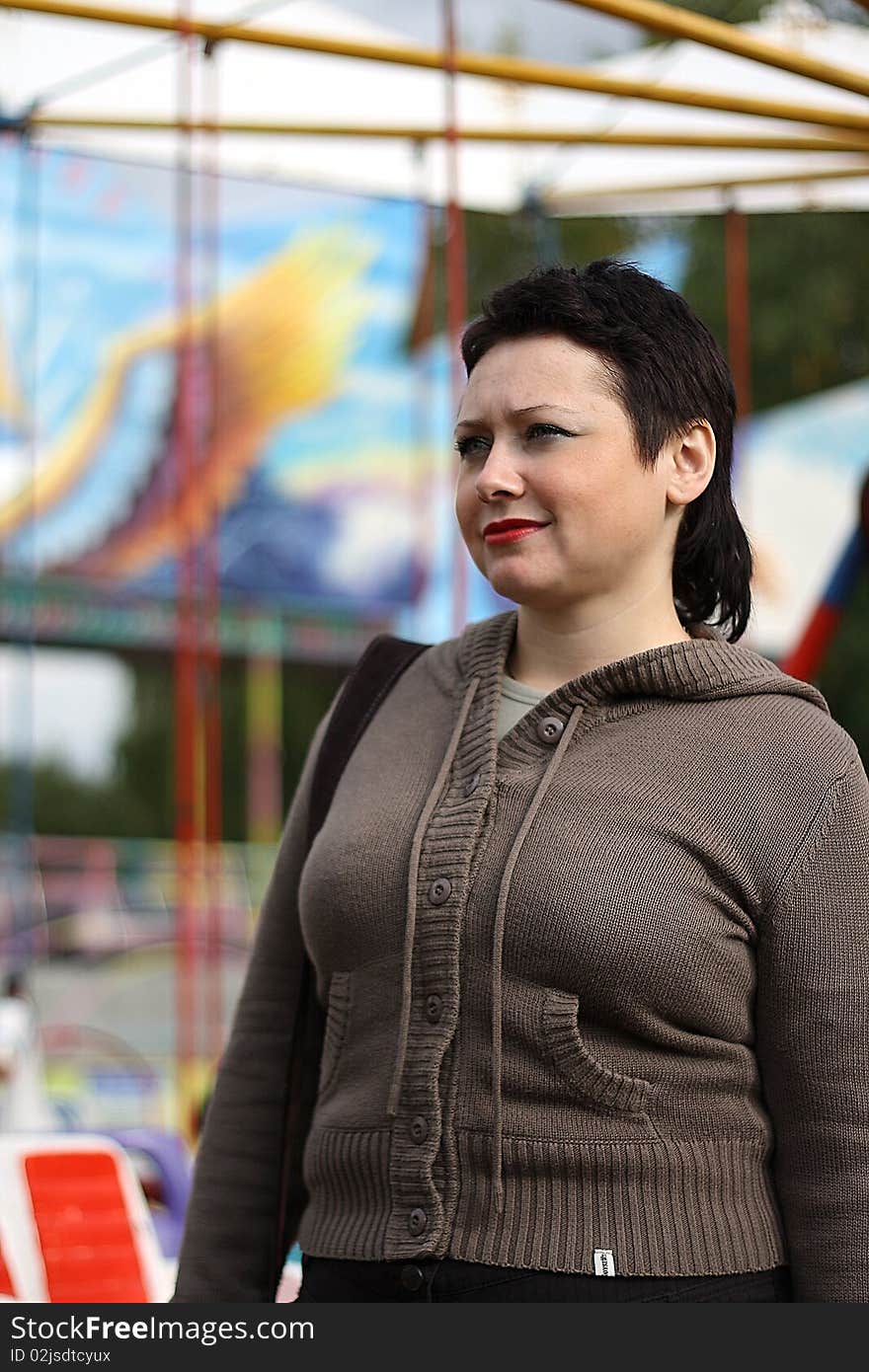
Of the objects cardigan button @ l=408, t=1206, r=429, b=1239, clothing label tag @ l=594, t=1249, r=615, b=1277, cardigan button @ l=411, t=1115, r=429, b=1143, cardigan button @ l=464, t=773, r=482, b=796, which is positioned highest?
cardigan button @ l=464, t=773, r=482, b=796

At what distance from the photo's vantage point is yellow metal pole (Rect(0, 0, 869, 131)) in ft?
10.2

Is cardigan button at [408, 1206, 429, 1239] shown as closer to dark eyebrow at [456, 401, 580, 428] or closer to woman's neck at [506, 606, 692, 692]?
woman's neck at [506, 606, 692, 692]

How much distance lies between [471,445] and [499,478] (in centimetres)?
7

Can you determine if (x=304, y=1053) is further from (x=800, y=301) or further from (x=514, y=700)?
(x=800, y=301)

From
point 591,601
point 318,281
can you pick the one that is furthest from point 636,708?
point 318,281

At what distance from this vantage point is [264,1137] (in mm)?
1402

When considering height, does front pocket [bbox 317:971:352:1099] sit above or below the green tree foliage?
below

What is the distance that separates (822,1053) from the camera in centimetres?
118

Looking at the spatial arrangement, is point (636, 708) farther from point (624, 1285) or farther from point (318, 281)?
point (318, 281)

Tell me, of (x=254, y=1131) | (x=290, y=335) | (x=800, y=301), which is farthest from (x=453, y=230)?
(x=800, y=301)

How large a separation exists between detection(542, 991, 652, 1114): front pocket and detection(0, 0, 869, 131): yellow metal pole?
7.24 ft

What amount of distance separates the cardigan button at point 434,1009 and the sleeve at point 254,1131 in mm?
218

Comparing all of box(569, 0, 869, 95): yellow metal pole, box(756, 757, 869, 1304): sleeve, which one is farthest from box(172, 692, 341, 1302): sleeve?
box(569, 0, 869, 95): yellow metal pole

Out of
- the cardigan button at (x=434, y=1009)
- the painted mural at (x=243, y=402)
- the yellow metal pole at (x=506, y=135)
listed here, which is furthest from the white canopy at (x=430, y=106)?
the cardigan button at (x=434, y=1009)
